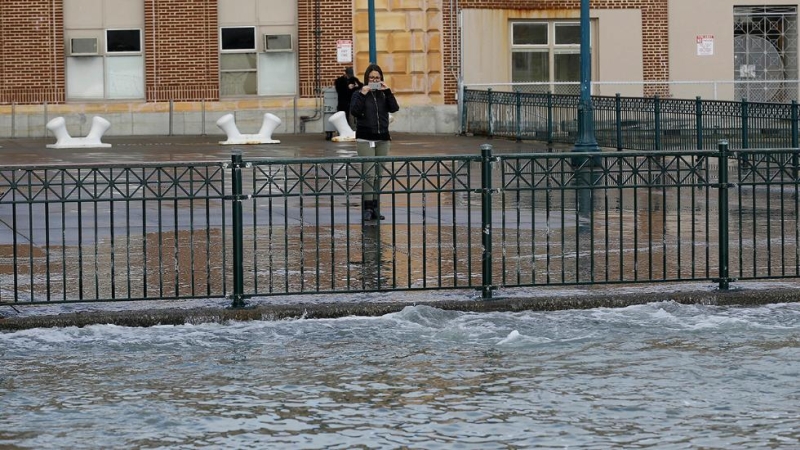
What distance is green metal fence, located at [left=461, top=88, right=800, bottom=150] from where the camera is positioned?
90.7 feet

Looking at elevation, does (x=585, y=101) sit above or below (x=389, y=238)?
above

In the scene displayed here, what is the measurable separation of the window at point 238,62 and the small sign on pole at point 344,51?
7.43ft

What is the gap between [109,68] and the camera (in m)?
38.8

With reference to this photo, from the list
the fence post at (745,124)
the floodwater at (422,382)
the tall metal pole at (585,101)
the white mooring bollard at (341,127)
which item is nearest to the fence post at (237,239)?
the floodwater at (422,382)

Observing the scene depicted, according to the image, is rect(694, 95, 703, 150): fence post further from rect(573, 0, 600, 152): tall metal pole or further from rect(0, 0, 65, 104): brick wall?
rect(0, 0, 65, 104): brick wall

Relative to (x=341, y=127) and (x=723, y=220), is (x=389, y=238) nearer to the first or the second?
(x=723, y=220)

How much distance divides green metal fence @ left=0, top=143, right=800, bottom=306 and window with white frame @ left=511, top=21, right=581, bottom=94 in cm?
2009

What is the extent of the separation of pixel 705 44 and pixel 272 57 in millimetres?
11139

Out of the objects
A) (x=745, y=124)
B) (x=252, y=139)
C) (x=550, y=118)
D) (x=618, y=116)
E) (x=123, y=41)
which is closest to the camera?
(x=745, y=124)

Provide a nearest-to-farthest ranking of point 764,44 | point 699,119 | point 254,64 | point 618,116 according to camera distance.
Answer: point 699,119
point 618,116
point 254,64
point 764,44

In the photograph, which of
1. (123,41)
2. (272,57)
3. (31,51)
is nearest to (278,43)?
(272,57)

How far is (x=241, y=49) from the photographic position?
1538 inches

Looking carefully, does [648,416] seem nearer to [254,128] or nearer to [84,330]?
[84,330]

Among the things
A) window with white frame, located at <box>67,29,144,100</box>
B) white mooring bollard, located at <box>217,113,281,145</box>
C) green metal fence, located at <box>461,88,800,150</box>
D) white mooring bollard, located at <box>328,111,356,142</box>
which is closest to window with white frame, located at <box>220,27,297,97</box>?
window with white frame, located at <box>67,29,144,100</box>
